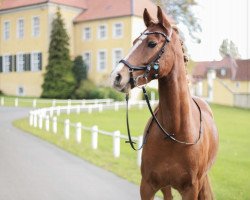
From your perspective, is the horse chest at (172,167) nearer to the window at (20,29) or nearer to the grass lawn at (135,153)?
the grass lawn at (135,153)

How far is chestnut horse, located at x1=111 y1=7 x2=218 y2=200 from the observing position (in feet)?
13.1

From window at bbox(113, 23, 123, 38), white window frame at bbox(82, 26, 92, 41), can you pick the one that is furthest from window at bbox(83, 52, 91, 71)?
window at bbox(113, 23, 123, 38)

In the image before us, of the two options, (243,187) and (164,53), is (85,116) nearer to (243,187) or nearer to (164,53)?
(243,187)

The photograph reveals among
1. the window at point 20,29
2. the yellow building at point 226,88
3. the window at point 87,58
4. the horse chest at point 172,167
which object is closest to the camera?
the horse chest at point 172,167

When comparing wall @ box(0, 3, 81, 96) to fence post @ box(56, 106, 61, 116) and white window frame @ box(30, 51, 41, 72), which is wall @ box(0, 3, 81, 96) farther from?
fence post @ box(56, 106, 61, 116)

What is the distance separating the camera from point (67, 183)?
8.45 m

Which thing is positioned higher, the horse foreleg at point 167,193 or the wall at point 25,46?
the wall at point 25,46

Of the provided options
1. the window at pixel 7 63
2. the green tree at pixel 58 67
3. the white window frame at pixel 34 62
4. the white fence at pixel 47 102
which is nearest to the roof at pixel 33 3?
the green tree at pixel 58 67

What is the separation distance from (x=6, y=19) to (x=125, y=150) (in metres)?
32.6

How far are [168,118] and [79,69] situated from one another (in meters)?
36.4

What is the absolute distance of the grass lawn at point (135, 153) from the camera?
30.4 ft

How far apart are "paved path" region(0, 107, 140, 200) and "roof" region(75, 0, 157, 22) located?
2659 centimetres

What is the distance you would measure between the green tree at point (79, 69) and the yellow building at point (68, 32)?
72 cm

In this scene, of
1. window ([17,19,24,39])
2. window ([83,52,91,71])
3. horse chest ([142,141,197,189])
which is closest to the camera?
horse chest ([142,141,197,189])
